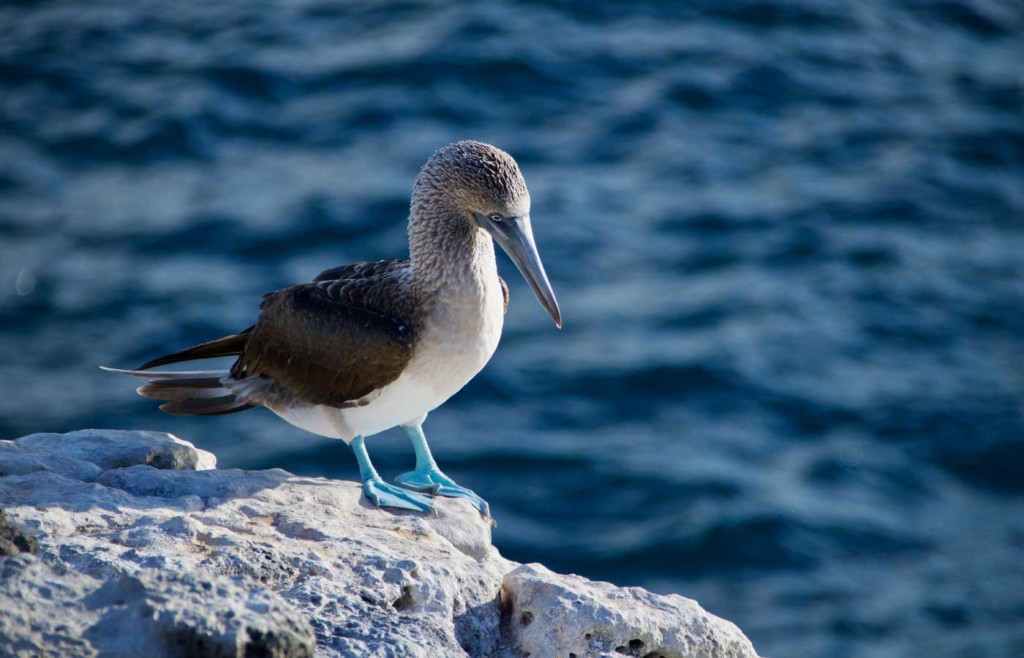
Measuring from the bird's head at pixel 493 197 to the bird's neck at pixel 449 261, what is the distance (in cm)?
8

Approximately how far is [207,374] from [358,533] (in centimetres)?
222

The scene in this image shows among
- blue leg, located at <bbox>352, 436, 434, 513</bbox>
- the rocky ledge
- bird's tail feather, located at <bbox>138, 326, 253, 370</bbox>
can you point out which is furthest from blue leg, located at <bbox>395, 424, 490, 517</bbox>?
bird's tail feather, located at <bbox>138, 326, 253, 370</bbox>

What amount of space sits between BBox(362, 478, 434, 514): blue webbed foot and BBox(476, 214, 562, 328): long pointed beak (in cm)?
118

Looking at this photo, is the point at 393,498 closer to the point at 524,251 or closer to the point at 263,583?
the point at 524,251

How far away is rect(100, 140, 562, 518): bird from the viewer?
21.2ft

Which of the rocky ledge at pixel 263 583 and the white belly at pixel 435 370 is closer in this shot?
the rocky ledge at pixel 263 583

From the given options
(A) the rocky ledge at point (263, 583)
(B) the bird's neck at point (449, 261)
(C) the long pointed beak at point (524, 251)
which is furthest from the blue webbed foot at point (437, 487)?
(C) the long pointed beak at point (524, 251)

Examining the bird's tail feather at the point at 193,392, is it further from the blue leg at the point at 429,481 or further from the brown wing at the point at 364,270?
the blue leg at the point at 429,481

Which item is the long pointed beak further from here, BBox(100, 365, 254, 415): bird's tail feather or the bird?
BBox(100, 365, 254, 415): bird's tail feather

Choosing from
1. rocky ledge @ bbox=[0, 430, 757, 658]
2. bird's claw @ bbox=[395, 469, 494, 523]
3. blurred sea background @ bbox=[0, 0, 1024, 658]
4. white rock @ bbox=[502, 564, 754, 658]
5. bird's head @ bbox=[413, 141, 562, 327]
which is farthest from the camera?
blurred sea background @ bbox=[0, 0, 1024, 658]

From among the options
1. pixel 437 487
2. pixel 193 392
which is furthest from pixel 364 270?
pixel 437 487

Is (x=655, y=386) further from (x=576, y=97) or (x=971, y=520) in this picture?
(x=576, y=97)

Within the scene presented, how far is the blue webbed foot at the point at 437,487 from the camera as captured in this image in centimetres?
673

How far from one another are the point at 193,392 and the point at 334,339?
3.91 ft
